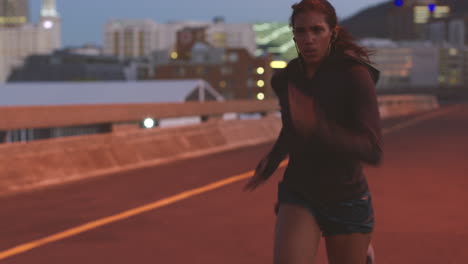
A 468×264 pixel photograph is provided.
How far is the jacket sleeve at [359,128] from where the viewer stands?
351 centimetres

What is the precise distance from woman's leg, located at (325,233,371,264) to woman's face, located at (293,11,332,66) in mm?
800

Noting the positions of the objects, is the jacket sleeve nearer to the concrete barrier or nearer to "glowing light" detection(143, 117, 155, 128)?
the concrete barrier

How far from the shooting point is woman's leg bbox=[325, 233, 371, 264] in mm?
3967

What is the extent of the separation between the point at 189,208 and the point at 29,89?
70013 mm

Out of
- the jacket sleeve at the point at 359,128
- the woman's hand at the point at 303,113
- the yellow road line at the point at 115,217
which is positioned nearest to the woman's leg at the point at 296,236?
the jacket sleeve at the point at 359,128

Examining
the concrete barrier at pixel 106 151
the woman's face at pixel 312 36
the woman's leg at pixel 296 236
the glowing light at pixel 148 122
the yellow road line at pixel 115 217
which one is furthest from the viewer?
the glowing light at pixel 148 122

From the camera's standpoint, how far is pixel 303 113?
11.2 ft

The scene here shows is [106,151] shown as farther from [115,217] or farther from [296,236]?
[296,236]

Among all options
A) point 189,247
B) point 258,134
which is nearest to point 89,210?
point 189,247

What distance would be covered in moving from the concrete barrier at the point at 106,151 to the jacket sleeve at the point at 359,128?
770 cm

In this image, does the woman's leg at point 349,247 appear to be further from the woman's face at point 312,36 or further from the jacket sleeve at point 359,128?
the woman's face at point 312,36

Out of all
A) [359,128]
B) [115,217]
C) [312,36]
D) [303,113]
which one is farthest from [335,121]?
[115,217]

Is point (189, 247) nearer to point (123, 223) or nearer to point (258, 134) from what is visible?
point (123, 223)

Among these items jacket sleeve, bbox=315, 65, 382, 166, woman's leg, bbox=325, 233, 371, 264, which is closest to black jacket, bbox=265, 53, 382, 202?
jacket sleeve, bbox=315, 65, 382, 166
